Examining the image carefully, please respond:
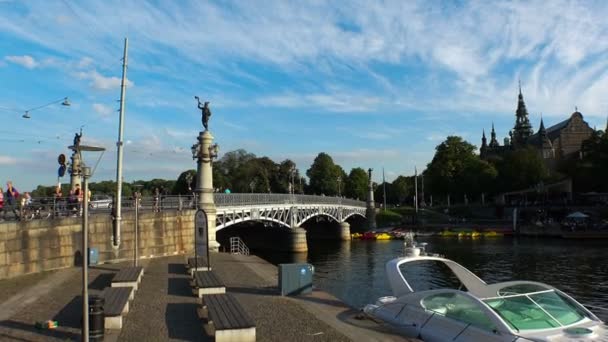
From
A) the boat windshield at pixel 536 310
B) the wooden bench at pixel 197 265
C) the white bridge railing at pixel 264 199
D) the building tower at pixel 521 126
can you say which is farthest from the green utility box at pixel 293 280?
the building tower at pixel 521 126

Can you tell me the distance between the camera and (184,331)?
463 inches

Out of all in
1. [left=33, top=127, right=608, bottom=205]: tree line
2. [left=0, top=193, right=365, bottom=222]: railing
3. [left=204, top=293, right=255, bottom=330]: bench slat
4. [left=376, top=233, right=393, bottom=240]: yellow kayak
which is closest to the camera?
[left=204, top=293, right=255, bottom=330]: bench slat

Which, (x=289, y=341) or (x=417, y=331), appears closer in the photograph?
(x=289, y=341)

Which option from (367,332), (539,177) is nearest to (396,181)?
(539,177)

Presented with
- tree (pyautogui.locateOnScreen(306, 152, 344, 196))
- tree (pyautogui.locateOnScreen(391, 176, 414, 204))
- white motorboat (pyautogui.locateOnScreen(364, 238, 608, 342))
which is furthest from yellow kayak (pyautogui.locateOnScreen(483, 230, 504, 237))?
A: tree (pyautogui.locateOnScreen(391, 176, 414, 204))

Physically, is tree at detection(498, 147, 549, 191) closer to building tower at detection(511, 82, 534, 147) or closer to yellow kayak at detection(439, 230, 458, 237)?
yellow kayak at detection(439, 230, 458, 237)

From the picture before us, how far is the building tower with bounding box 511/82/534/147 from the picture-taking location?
6432 inches

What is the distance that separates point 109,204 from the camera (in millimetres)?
31266

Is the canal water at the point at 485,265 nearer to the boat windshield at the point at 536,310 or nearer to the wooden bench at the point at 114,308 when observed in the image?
the boat windshield at the point at 536,310

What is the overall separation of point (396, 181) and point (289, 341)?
511 ft

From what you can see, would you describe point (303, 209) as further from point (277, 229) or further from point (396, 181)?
point (396, 181)

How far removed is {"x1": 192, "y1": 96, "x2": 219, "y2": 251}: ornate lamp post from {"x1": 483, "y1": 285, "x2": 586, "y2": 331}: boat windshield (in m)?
20.0

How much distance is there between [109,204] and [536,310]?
25529mm

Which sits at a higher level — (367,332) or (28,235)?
(28,235)
